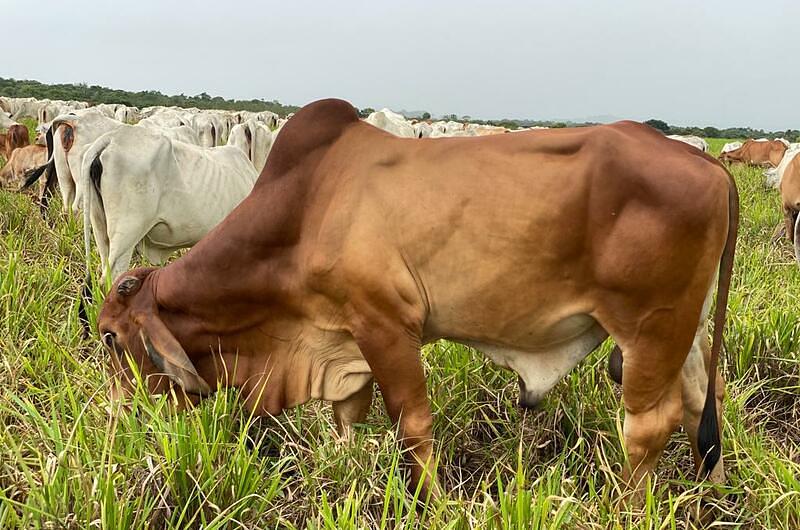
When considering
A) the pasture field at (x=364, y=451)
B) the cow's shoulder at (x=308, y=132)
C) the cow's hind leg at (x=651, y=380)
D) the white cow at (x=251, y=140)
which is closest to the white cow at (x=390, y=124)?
the white cow at (x=251, y=140)

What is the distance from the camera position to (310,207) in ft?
7.70

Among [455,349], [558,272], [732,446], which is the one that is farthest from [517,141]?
[732,446]

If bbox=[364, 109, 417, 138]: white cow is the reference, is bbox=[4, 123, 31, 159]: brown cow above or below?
below

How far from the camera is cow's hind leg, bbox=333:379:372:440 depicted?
264 centimetres

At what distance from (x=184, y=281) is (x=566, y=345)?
1.46 meters

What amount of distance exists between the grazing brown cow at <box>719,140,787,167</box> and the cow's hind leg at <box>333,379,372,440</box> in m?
19.3

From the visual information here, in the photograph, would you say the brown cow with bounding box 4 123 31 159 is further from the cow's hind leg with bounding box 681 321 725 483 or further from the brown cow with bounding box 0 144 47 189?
the cow's hind leg with bounding box 681 321 725 483

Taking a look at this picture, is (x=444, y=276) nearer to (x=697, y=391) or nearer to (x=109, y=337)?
(x=697, y=391)

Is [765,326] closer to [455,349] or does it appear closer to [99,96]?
[455,349]

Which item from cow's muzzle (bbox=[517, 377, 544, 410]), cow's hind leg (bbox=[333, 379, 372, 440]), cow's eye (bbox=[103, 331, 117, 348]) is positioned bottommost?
cow's hind leg (bbox=[333, 379, 372, 440])

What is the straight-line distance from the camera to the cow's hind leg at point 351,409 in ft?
8.67

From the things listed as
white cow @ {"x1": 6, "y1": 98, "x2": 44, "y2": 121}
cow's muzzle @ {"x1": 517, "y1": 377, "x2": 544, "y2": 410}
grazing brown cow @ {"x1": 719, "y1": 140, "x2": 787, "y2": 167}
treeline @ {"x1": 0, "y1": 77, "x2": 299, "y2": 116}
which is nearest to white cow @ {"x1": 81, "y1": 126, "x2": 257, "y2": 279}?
cow's muzzle @ {"x1": 517, "y1": 377, "x2": 544, "y2": 410}

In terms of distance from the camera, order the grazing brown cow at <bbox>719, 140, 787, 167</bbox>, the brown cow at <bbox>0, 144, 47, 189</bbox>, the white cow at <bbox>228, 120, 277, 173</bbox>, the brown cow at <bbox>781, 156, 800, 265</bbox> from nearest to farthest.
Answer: the brown cow at <bbox>781, 156, 800, 265</bbox>, the white cow at <bbox>228, 120, 277, 173</bbox>, the brown cow at <bbox>0, 144, 47, 189</bbox>, the grazing brown cow at <bbox>719, 140, 787, 167</bbox>

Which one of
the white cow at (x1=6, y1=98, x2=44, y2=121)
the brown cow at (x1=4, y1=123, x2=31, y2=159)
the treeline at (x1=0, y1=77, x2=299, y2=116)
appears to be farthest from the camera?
the treeline at (x1=0, y1=77, x2=299, y2=116)
